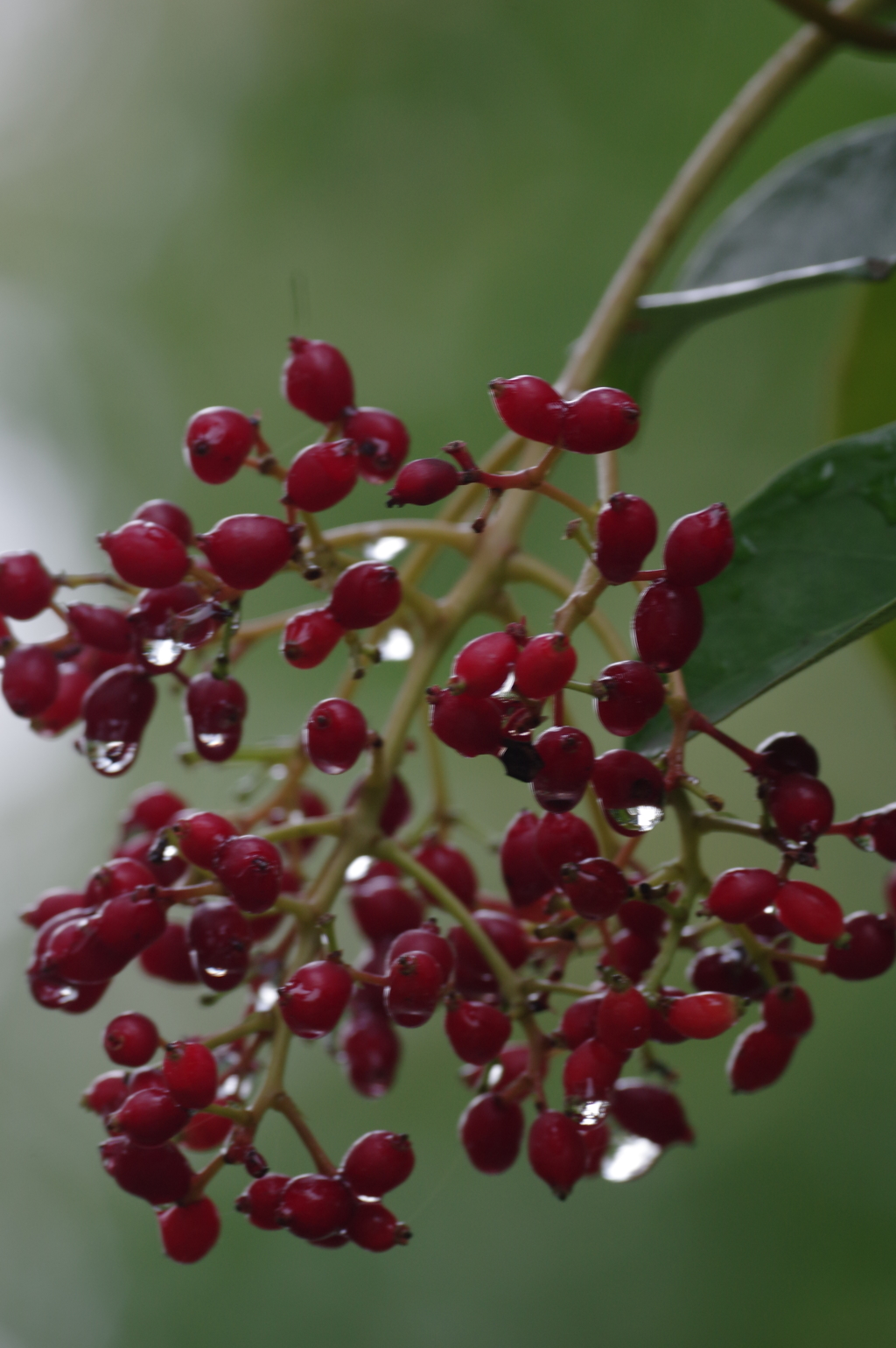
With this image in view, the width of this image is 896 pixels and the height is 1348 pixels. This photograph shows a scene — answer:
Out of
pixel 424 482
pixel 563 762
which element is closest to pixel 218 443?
pixel 424 482

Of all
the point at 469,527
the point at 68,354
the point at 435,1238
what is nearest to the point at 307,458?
the point at 469,527

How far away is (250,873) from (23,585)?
28cm

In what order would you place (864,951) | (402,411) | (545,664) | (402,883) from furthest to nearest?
(402,411) < (402,883) < (864,951) < (545,664)

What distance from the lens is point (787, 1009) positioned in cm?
70

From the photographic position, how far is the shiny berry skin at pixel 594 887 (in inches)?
24.4

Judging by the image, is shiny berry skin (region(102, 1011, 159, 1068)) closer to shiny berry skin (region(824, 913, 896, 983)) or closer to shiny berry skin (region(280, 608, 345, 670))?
shiny berry skin (region(280, 608, 345, 670))

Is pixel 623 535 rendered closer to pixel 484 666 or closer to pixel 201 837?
pixel 484 666

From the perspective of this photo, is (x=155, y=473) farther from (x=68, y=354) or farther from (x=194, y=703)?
(x=194, y=703)

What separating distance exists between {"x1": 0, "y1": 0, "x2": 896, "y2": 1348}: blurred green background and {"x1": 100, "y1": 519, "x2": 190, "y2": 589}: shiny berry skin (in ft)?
4.06

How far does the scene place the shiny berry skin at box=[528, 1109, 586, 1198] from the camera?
650mm

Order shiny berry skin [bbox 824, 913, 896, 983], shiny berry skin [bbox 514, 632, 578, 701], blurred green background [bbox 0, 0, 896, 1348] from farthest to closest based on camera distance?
blurred green background [bbox 0, 0, 896, 1348] → shiny berry skin [bbox 824, 913, 896, 983] → shiny berry skin [bbox 514, 632, 578, 701]

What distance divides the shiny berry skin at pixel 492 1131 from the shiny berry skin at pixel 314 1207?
0.10 metres

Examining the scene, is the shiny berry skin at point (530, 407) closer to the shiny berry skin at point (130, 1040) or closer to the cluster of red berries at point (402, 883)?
the cluster of red berries at point (402, 883)

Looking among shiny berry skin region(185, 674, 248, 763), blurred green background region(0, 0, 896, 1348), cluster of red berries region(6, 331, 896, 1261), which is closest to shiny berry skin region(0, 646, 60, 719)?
cluster of red berries region(6, 331, 896, 1261)
